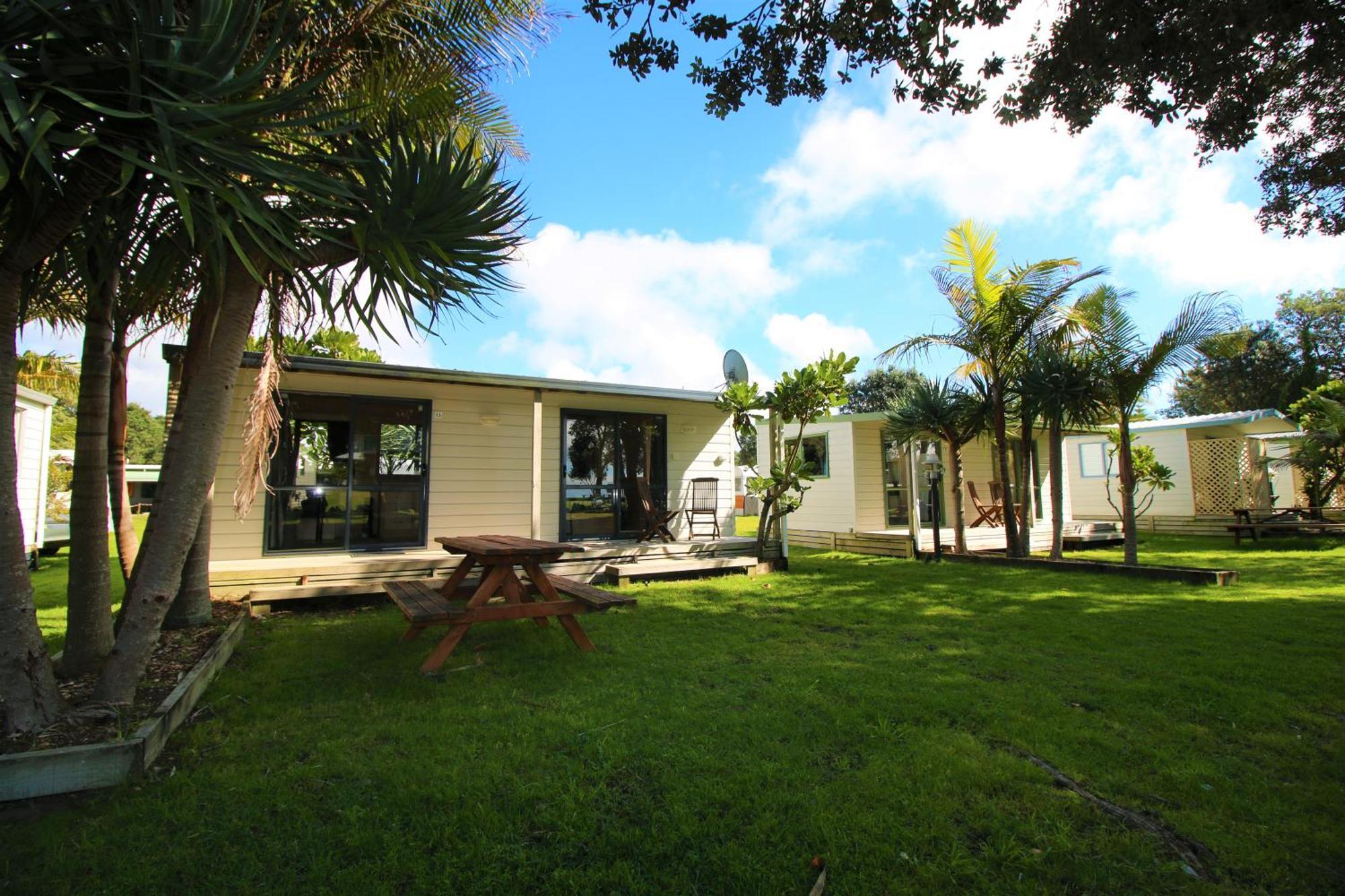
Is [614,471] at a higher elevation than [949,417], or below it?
below

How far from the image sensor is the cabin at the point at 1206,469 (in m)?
13.5

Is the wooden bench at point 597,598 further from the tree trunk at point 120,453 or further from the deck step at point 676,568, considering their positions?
the tree trunk at point 120,453

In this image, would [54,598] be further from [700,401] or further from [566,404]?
[700,401]

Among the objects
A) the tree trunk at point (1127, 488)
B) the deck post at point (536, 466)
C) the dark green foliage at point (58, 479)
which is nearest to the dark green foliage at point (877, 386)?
the tree trunk at point (1127, 488)

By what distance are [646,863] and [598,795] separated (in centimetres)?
44

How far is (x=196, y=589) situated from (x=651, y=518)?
17.2ft

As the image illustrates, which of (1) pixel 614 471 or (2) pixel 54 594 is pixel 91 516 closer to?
(2) pixel 54 594

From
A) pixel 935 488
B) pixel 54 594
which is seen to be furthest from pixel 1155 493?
pixel 54 594

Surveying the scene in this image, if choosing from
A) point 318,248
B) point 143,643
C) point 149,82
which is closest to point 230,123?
point 149,82

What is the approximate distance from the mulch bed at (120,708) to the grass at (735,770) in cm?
25

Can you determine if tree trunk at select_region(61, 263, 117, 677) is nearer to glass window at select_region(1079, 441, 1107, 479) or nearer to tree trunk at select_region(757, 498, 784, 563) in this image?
tree trunk at select_region(757, 498, 784, 563)

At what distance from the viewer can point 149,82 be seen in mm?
2232

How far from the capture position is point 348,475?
295 inches

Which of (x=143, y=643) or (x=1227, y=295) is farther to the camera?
(x=1227, y=295)
